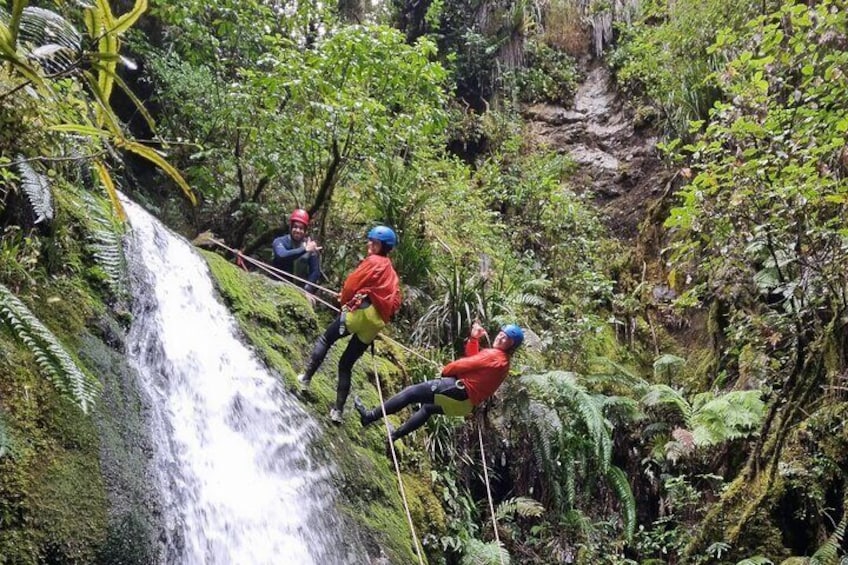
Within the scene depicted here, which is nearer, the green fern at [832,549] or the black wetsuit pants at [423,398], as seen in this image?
the green fern at [832,549]

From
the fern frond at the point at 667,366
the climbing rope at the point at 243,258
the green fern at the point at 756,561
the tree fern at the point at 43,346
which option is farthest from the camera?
the fern frond at the point at 667,366

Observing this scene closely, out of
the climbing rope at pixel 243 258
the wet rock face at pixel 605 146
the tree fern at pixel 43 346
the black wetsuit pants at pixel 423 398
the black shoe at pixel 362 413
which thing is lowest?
the black shoe at pixel 362 413

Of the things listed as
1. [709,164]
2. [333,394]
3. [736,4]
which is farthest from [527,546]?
[736,4]

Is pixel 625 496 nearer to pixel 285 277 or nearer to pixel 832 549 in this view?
pixel 832 549

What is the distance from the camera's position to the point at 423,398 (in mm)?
5723

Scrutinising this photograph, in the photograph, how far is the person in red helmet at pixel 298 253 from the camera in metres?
7.44

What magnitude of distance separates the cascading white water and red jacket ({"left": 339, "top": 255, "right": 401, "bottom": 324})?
3.62ft

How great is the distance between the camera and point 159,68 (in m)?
7.99

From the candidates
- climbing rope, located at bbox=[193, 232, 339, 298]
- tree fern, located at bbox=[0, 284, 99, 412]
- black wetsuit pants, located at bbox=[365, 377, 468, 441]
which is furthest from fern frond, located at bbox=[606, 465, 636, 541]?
tree fern, located at bbox=[0, 284, 99, 412]

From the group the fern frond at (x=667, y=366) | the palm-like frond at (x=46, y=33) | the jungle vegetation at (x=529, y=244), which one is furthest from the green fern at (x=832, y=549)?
the palm-like frond at (x=46, y=33)

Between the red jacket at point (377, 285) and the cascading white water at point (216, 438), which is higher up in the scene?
the red jacket at point (377, 285)

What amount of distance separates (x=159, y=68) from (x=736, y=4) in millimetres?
8372

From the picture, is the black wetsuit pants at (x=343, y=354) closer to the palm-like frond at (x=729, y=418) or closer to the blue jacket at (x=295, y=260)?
the blue jacket at (x=295, y=260)

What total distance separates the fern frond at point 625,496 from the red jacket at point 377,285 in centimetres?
342
